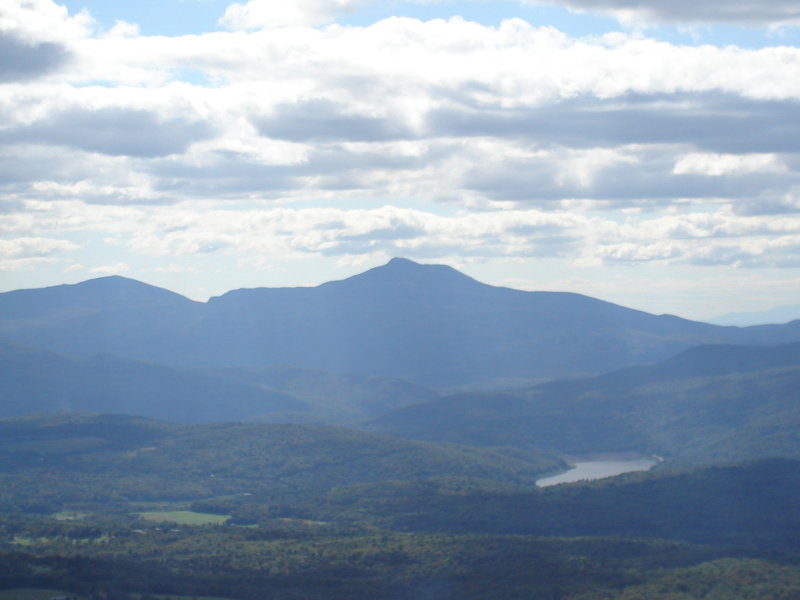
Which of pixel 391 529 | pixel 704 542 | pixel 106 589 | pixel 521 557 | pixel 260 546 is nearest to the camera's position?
pixel 106 589

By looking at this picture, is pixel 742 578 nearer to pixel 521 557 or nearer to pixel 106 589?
pixel 521 557

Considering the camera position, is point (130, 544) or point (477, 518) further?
point (477, 518)

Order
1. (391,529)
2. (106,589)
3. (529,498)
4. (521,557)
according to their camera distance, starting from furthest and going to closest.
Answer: (529,498), (391,529), (521,557), (106,589)

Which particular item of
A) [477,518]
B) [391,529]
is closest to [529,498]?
[477,518]

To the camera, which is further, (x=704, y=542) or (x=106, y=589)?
(x=704, y=542)

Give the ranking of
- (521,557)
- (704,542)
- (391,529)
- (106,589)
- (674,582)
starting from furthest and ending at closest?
(391,529)
(704,542)
(521,557)
(674,582)
(106,589)

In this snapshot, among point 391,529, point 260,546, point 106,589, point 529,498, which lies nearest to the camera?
Answer: point 106,589

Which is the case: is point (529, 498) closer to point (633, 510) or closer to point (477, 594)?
point (633, 510)

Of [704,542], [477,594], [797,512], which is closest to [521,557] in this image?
[477,594]
